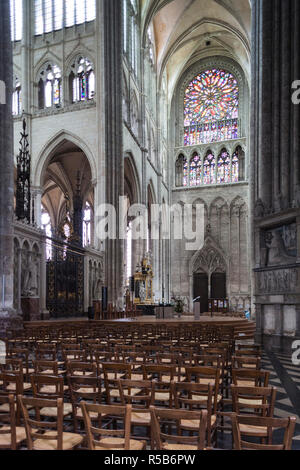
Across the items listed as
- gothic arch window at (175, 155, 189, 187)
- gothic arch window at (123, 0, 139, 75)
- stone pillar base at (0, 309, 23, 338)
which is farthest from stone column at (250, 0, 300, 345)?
gothic arch window at (175, 155, 189, 187)

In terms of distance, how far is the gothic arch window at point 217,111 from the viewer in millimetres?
48500

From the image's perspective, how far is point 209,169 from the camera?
1908 inches

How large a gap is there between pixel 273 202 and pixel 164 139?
32.5 metres

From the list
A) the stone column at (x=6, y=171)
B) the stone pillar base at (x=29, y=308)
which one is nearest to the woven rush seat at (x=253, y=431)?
the stone column at (x=6, y=171)

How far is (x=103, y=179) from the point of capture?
2972cm

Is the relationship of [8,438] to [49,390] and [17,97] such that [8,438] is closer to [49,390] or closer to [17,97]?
[49,390]

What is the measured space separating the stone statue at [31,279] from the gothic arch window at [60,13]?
20195 mm

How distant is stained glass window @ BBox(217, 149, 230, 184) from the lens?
156 feet

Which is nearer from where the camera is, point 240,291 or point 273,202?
point 273,202

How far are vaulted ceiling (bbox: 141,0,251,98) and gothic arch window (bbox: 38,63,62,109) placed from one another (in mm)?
10246

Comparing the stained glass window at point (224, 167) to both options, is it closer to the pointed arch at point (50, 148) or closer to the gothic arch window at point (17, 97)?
the pointed arch at point (50, 148)

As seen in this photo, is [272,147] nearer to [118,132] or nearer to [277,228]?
[277,228]

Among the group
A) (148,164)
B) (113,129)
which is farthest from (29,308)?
(148,164)
